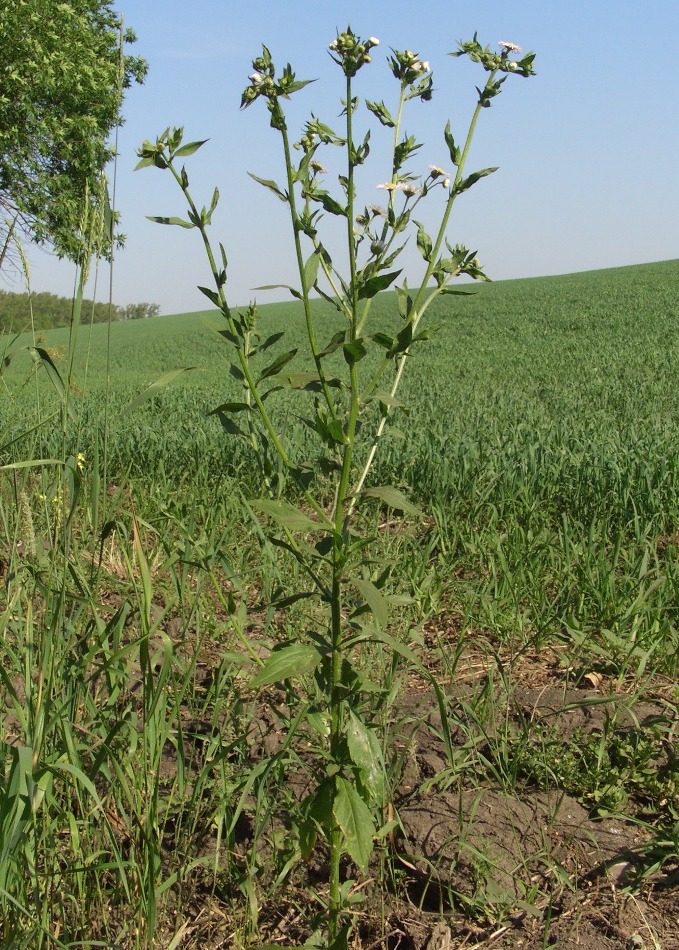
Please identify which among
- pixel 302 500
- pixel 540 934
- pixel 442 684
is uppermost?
pixel 302 500

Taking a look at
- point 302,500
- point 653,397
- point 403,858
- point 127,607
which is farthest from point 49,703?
point 653,397

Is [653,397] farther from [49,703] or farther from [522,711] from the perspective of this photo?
[49,703]

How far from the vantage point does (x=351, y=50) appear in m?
1.48

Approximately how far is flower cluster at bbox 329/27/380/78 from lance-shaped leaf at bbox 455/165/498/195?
0.29 m

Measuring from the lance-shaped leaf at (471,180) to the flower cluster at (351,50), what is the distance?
288mm

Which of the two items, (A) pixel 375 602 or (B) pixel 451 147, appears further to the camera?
(B) pixel 451 147

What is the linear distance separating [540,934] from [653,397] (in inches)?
270

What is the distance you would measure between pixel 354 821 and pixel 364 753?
120mm

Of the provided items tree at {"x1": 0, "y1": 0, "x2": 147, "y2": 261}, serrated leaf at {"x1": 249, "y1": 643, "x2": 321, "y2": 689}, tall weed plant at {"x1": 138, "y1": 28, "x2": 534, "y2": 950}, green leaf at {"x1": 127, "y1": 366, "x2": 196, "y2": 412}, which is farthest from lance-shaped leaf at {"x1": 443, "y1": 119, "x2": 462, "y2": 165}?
tree at {"x1": 0, "y1": 0, "x2": 147, "y2": 261}

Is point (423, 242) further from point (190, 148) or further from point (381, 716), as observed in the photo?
point (381, 716)

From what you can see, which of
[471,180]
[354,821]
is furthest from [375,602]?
[471,180]

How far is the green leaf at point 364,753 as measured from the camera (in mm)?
1408

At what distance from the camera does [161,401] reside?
8656 millimetres

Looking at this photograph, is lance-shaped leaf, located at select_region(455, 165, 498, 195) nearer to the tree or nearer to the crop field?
the crop field
